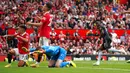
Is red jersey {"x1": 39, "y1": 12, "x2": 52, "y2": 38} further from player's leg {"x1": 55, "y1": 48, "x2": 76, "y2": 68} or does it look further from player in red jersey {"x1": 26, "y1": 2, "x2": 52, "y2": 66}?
player's leg {"x1": 55, "y1": 48, "x2": 76, "y2": 68}

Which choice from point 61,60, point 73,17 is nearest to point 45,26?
point 61,60

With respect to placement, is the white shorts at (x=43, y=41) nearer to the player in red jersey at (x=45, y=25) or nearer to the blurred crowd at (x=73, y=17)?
the player in red jersey at (x=45, y=25)

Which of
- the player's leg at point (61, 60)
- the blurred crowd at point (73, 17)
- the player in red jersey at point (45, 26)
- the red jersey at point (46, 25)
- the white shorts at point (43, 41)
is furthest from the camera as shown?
the blurred crowd at point (73, 17)

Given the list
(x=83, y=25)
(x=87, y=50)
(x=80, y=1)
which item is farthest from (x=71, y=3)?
(x=87, y=50)

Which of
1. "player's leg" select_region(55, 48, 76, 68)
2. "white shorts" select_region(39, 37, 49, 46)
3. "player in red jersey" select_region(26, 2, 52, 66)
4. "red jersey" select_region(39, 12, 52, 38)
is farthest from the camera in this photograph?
"white shorts" select_region(39, 37, 49, 46)

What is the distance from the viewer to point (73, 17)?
117 ft

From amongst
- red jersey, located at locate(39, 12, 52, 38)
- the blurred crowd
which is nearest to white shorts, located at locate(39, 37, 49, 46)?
red jersey, located at locate(39, 12, 52, 38)

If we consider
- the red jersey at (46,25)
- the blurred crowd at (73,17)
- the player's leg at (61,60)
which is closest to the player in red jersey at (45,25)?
the red jersey at (46,25)

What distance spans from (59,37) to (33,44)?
2.29 meters

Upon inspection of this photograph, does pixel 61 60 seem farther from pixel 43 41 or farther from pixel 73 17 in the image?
pixel 73 17

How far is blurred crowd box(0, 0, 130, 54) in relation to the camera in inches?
1312

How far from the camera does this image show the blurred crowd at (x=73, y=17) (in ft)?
109

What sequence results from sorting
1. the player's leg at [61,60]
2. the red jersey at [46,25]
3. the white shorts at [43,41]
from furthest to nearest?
1. the white shorts at [43,41]
2. the red jersey at [46,25]
3. the player's leg at [61,60]

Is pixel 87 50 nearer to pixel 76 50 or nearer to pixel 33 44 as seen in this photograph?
pixel 76 50
